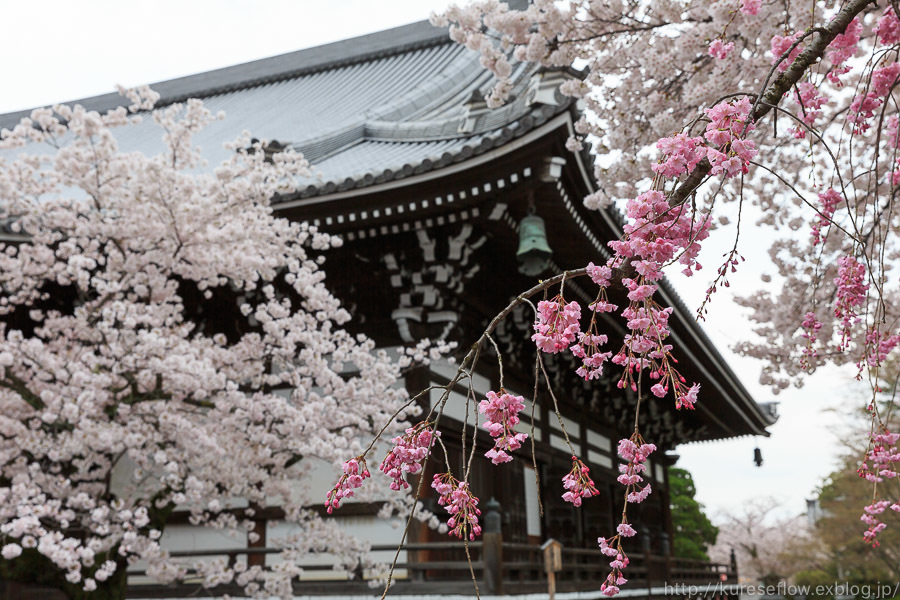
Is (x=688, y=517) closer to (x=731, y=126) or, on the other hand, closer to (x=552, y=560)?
(x=552, y=560)

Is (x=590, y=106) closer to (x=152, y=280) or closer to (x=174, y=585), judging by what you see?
(x=152, y=280)

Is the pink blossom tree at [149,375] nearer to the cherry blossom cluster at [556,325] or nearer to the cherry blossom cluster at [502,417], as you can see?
the cherry blossom cluster at [502,417]

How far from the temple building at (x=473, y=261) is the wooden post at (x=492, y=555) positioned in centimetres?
1

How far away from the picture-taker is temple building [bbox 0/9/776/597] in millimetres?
7031

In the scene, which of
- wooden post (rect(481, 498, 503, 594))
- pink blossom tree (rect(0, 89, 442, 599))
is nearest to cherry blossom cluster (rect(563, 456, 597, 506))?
pink blossom tree (rect(0, 89, 442, 599))

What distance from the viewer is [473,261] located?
7.93 metres

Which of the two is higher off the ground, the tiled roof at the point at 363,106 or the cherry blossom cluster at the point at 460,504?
the tiled roof at the point at 363,106

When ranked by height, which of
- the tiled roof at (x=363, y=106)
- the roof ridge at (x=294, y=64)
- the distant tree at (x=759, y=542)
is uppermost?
the roof ridge at (x=294, y=64)

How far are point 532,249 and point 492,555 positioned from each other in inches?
112

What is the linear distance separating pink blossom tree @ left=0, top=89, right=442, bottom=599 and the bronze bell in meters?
1.51

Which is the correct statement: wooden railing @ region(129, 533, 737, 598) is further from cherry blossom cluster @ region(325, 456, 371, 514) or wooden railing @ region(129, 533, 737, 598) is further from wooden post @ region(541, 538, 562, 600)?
cherry blossom cluster @ region(325, 456, 371, 514)

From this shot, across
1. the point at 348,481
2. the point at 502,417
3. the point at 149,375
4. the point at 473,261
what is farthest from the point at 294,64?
the point at 502,417

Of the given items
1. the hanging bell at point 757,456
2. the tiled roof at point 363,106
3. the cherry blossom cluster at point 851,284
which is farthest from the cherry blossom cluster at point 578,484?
→ the hanging bell at point 757,456

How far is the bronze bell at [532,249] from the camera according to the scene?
693 cm
